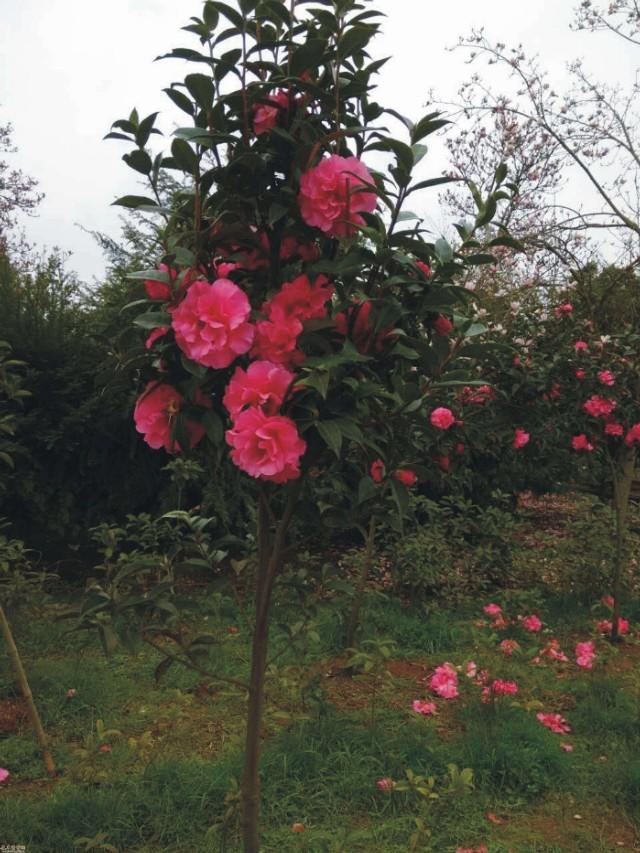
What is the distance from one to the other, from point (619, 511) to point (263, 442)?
3.54 m

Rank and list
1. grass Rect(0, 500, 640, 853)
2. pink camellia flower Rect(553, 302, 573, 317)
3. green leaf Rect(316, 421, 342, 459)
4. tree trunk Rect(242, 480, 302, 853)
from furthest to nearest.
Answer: pink camellia flower Rect(553, 302, 573, 317)
grass Rect(0, 500, 640, 853)
tree trunk Rect(242, 480, 302, 853)
green leaf Rect(316, 421, 342, 459)

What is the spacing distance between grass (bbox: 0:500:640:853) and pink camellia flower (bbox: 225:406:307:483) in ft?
1.72

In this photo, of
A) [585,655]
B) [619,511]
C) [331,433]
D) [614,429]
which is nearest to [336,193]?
[331,433]

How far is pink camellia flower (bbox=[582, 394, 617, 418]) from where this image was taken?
4.34m

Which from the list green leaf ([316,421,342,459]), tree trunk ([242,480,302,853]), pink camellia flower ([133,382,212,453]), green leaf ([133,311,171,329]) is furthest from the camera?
tree trunk ([242,480,302,853])

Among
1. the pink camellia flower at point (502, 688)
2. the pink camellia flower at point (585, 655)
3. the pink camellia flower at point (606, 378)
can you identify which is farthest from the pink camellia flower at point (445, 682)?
the pink camellia flower at point (606, 378)

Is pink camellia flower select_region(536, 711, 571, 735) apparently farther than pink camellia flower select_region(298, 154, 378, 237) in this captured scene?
Yes

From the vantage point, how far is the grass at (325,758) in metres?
2.21

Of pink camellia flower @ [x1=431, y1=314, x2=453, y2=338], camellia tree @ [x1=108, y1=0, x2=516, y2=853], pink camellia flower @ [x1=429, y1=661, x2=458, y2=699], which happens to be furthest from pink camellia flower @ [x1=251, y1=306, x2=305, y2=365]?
pink camellia flower @ [x1=429, y1=661, x2=458, y2=699]

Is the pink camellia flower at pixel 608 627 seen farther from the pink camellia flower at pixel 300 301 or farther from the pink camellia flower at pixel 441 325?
the pink camellia flower at pixel 300 301

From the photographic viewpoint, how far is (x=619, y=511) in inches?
171

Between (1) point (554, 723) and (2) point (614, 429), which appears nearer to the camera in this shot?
(1) point (554, 723)

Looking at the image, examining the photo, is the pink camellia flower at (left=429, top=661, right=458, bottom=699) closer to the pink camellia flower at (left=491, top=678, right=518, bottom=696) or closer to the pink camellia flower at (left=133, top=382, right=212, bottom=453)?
the pink camellia flower at (left=491, top=678, right=518, bottom=696)

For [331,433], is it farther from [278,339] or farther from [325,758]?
[325,758]
